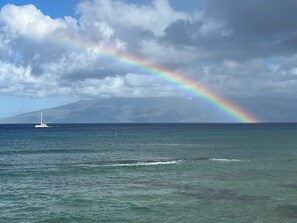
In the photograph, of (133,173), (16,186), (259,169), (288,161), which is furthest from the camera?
(288,161)

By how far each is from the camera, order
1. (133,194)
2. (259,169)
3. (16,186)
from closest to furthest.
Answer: (133,194)
(16,186)
(259,169)

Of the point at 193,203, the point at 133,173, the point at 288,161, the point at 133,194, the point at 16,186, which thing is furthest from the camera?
the point at 288,161

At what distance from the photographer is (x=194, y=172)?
73938 mm

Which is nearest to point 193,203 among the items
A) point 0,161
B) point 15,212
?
point 15,212

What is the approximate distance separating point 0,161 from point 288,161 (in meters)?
62.1

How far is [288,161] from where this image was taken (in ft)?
299

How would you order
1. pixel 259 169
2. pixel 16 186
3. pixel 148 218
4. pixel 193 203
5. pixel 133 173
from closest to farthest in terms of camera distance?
1. pixel 148 218
2. pixel 193 203
3. pixel 16 186
4. pixel 133 173
5. pixel 259 169

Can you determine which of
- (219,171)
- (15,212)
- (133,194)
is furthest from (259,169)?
(15,212)

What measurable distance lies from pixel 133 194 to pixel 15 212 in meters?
15.0

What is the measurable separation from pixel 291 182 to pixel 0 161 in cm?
6197

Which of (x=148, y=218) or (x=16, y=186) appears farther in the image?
(x=16, y=186)

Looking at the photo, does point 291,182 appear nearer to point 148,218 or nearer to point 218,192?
point 218,192

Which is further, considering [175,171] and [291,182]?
[175,171]

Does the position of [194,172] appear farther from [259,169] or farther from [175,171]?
[259,169]
